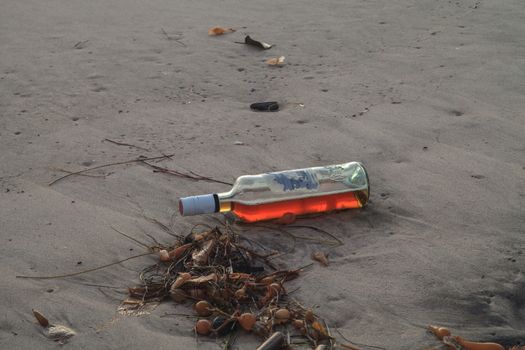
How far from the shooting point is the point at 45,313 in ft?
6.68

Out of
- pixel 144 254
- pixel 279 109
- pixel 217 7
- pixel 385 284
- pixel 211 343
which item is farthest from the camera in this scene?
pixel 217 7

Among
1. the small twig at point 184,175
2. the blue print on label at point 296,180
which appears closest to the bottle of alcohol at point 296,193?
the blue print on label at point 296,180

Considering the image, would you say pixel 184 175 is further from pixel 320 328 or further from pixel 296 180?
pixel 320 328

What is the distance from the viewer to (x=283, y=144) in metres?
3.13

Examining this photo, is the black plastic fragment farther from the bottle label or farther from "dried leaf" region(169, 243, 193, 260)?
"dried leaf" region(169, 243, 193, 260)

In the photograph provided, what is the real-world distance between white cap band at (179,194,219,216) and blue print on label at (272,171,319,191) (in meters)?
0.29

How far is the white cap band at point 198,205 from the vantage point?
232 cm

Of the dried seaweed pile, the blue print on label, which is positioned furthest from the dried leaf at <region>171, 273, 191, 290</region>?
the blue print on label

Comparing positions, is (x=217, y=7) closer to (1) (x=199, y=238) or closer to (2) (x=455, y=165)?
(2) (x=455, y=165)

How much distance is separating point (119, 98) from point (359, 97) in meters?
1.21

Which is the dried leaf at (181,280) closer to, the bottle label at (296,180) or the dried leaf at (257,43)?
the bottle label at (296,180)

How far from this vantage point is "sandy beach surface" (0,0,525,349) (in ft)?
6.93

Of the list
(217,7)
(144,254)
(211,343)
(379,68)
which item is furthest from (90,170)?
(217,7)

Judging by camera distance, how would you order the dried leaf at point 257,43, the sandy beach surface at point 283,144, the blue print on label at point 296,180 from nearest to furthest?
1. the sandy beach surface at point 283,144
2. the blue print on label at point 296,180
3. the dried leaf at point 257,43
